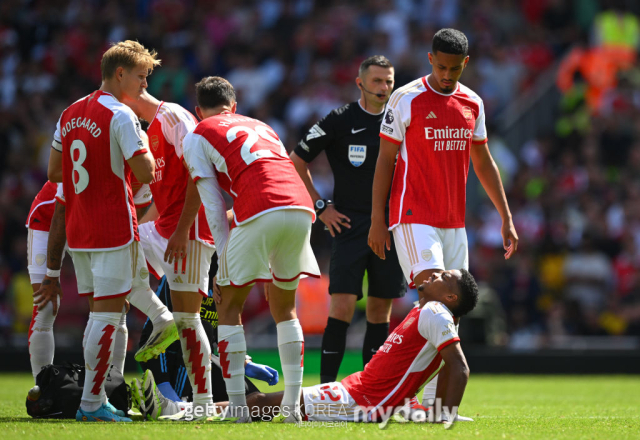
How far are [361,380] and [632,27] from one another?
13506 mm

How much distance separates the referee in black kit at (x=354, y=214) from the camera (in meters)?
6.61

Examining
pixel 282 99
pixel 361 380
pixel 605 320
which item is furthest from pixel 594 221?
pixel 361 380

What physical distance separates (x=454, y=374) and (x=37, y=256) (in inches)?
137

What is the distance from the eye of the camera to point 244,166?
5.03 meters

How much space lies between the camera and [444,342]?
4.77 m

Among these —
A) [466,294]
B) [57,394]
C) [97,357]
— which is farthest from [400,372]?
[57,394]

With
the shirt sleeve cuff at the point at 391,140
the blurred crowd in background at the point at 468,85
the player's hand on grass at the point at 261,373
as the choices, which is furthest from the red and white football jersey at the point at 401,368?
the blurred crowd in background at the point at 468,85

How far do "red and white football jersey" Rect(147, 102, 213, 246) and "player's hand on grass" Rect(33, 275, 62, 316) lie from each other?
2.70 ft

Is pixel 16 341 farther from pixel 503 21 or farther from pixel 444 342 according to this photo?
pixel 503 21

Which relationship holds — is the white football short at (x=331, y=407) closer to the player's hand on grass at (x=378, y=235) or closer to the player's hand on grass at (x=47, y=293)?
the player's hand on grass at (x=378, y=235)

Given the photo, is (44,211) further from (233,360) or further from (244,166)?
(233,360)

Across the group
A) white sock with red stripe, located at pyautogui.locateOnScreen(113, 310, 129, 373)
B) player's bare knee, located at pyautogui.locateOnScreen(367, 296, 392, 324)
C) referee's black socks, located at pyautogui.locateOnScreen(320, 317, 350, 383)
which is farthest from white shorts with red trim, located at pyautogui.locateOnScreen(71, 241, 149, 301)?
player's bare knee, located at pyautogui.locateOnScreen(367, 296, 392, 324)

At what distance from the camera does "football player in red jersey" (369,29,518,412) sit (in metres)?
5.42

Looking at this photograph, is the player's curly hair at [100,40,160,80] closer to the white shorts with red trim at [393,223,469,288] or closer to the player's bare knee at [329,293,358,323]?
the white shorts with red trim at [393,223,469,288]
